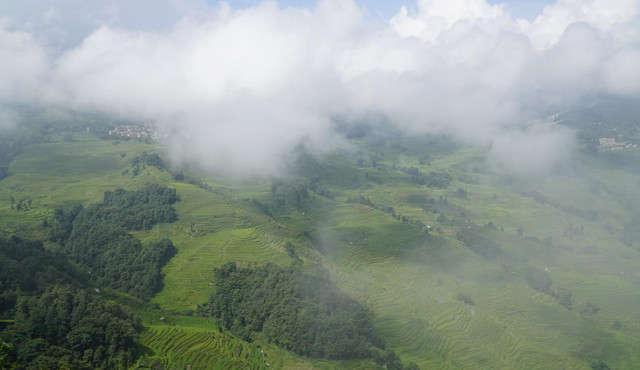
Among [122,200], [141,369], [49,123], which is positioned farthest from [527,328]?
[49,123]

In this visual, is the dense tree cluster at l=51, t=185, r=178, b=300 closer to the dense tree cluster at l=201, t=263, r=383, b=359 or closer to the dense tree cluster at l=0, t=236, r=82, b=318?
the dense tree cluster at l=0, t=236, r=82, b=318

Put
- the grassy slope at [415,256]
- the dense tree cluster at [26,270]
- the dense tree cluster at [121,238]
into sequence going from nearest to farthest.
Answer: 1. the dense tree cluster at [26,270]
2. the grassy slope at [415,256]
3. the dense tree cluster at [121,238]

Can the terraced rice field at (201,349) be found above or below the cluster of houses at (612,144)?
below

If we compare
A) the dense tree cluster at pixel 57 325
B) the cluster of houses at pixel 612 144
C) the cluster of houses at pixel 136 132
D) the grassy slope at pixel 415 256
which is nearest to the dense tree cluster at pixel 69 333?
the dense tree cluster at pixel 57 325

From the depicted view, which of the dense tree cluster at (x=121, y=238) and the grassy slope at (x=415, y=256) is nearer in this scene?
the grassy slope at (x=415, y=256)

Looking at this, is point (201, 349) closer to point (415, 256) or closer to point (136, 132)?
point (415, 256)

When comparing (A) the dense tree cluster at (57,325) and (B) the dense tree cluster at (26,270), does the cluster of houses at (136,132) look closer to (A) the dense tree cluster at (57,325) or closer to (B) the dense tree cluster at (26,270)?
(B) the dense tree cluster at (26,270)
